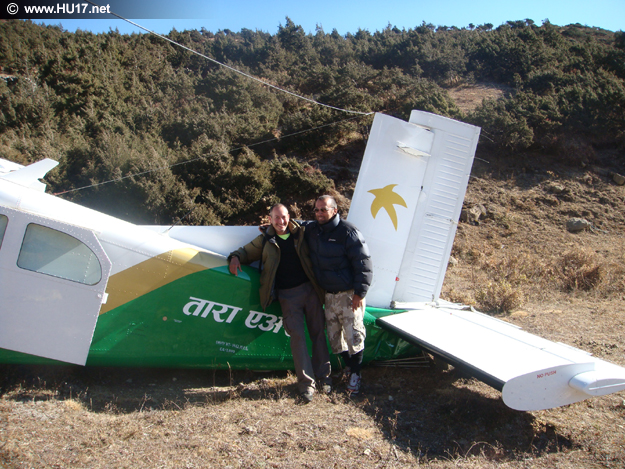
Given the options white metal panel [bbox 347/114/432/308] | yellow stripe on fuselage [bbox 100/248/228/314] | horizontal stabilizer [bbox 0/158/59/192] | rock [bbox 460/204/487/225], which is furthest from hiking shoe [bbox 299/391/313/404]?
rock [bbox 460/204/487/225]

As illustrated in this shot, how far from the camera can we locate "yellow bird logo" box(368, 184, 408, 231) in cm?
476

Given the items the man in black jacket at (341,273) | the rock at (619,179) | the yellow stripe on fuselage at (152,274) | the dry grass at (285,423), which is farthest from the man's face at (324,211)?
the rock at (619,179)

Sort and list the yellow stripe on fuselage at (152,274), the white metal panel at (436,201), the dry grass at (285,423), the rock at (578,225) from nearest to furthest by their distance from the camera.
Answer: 1. the dry grass at (285,423)
2. the yellow stripe on fuselage at (152,274)
3. the white metal panel at (436,201)
4. the rock at (578,225)

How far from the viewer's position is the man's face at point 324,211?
402 centimetres

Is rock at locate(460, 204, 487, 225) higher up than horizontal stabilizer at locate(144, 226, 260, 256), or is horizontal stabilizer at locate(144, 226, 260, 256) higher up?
rock at locate(460, 204, 487, 225)

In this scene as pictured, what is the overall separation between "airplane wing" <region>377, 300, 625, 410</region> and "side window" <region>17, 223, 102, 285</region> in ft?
9.60

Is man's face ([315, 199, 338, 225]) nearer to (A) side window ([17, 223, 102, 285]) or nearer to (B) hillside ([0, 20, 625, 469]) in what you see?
(B) hillside ([0, 20, 625, 469])

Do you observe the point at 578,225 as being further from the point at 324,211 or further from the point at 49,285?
the point at 49,285

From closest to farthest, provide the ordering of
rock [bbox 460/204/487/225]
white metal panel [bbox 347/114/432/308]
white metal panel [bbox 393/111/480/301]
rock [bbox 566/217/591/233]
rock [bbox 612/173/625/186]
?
white metal panel [bbox 347/114/432/308], white metal panel [bbox 393/111/480/301], rock [bbox 566/217/591/233], rock [bbox 460/204/487/225], rock [bbox 612/173/625/186]

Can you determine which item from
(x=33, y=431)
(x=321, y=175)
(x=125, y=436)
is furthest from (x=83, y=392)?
(x=321, y=175)

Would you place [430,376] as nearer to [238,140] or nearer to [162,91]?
[238,140]

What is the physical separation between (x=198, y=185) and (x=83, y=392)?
343 inches

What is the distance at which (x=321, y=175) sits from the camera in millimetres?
12703

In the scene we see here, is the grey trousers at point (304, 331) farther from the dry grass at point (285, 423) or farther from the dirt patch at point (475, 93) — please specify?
the dirt patch at point (475, 93)
